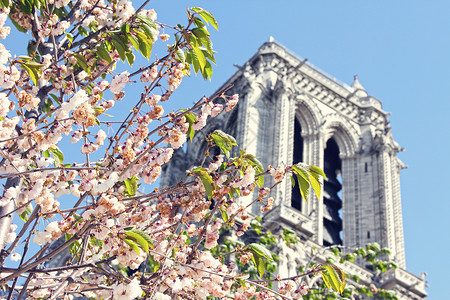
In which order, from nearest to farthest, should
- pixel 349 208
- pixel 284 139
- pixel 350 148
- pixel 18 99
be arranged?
pixel 18 99 → pixel 284 139 → pixel 349 208 → pixel 350 148

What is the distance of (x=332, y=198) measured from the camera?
132 feet

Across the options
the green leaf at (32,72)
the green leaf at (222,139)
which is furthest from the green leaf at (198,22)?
the green leaf at (32,72)

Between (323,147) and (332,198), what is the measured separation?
288 cm

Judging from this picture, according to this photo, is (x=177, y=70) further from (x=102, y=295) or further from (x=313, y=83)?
(x=313, y=83)

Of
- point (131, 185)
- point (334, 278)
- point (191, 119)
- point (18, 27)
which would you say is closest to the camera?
point (334, 278)

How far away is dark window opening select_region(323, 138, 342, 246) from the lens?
38.0m

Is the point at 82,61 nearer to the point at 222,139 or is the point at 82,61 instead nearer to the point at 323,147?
the point at 222,139

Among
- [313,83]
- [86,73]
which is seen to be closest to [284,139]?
[313,83]

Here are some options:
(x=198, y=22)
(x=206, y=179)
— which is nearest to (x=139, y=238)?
(x=206, y=179)

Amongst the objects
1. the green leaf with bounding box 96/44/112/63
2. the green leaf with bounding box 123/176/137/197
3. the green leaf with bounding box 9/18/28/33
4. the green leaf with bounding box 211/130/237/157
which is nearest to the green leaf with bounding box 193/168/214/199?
the green leaf with bounding box 211/130/237/157

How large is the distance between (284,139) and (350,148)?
767cm

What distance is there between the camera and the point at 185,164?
1767 inches

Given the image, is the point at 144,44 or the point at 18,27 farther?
the point at 18,27

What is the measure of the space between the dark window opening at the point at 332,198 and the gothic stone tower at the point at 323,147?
59 millimetres
